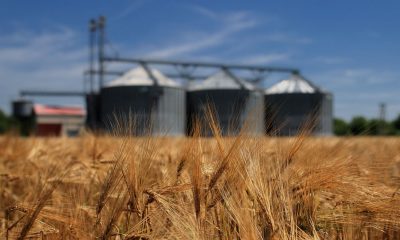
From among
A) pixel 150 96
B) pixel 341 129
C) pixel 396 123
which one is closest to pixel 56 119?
pixel 150 96

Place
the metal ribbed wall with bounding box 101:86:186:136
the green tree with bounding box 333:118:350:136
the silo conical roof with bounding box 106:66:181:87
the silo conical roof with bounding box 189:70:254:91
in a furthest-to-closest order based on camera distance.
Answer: the silo conical roof with bounding box 189:70:254:91, the silo conical roof with bounding box 106:66:181:87, the metal ribbed wall with bounding box 101:86:186:136, the green tree with bounding box 333:118:350:136

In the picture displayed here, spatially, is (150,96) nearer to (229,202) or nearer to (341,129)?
(341,129)

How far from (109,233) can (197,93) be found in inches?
1149

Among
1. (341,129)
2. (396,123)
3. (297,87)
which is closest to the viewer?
(297,87)

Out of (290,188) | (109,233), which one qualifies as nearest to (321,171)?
Answer: (290,188)

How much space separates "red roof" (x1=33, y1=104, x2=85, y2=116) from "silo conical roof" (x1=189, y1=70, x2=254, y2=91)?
25.4 meters

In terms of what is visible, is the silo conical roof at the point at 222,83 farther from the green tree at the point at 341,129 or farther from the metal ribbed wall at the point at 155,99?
the green tree at the point at 341,129

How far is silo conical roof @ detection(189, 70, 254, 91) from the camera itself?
100 feet

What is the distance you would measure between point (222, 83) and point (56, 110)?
31091 mm

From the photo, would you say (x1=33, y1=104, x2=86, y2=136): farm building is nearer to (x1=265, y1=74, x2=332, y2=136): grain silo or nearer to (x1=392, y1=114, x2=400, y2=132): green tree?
(x1=265, y1=74, x2=332, y2=136): grain silo

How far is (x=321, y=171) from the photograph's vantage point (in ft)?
6.21

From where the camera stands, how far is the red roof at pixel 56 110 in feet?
170

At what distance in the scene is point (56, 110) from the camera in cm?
5544

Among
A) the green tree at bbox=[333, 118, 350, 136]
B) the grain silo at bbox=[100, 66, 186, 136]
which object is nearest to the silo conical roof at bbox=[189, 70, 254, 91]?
the grain silo at bbox=[100, 66, 186, 136]
